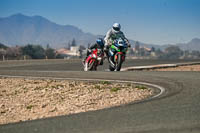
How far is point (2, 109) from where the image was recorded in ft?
25.6

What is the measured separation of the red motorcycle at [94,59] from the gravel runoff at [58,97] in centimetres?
432

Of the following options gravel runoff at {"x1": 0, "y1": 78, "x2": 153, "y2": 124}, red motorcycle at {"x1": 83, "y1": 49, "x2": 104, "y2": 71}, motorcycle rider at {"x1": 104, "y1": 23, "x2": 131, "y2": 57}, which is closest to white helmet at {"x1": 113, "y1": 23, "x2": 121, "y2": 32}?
motorcycle rider at {"x1": 104, "y1": 23, "x2": 131, "y2": 57}

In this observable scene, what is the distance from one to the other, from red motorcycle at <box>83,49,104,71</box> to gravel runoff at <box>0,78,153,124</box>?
14.2 feet

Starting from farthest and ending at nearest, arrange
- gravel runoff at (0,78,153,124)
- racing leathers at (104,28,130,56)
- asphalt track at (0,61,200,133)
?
racing leathers at (104,28,130,56) → gravel runoff at (0,78,153,124) → asphalt track at (0,61,200,133)

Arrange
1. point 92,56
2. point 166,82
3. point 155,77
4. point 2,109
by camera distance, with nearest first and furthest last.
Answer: point 2,109 → point 166,82 → point 155,77 → point 92,56

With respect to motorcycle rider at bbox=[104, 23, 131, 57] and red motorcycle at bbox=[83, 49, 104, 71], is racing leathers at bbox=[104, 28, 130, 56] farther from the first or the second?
red motorcycle at bbox=[83, 49, 104, 71]

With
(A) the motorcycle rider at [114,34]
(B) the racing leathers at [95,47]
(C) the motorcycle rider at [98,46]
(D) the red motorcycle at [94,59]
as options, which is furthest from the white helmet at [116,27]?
(D) the red motorcycle at [94,59]

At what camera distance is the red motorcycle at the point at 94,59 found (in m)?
16.3

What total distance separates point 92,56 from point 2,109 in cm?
896

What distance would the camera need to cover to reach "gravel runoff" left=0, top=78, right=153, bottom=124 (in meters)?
7.01

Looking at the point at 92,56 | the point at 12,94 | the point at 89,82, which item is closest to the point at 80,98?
the point at 12,94

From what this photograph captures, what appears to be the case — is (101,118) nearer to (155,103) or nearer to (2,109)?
(155,103)

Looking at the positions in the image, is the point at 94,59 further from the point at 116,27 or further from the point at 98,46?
the point at 116,27

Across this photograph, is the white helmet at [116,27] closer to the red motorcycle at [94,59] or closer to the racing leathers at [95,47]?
the racing leathers at [95,47]
